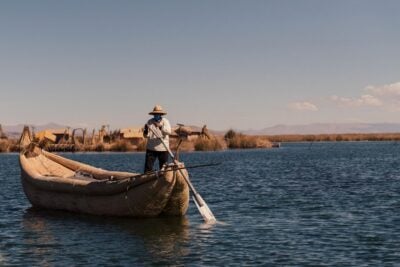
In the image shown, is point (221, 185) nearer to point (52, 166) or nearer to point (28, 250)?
point (52, 166)

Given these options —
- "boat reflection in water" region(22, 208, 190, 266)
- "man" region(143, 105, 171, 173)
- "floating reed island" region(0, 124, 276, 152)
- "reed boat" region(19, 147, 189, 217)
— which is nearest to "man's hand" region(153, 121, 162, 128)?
"man" region(143, 105, 171, 173)

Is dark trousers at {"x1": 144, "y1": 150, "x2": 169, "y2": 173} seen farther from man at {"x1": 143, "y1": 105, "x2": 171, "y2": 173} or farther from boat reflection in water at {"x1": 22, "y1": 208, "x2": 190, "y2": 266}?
boat reflection in water at {"x1": 22, "y1": 208, "x2": 190, "y2": 266}

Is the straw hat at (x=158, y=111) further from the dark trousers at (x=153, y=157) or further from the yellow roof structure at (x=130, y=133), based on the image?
the yellow roof structure at (x=130, y=133)

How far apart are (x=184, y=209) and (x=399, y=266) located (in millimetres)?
7406

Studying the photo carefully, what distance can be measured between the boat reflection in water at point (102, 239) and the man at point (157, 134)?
5.99 feet

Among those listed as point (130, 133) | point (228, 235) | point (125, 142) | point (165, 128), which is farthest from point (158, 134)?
point (130, 133)

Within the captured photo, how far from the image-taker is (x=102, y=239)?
49.5 ft

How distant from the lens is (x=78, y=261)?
12703mm

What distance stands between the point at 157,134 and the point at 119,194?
6.68 feet

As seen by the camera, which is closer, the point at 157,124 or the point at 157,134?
A: the point at 157,134

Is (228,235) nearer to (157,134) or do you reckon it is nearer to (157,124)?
(157,134)

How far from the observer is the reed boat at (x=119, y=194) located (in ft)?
56.6

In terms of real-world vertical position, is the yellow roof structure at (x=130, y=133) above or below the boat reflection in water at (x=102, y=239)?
above

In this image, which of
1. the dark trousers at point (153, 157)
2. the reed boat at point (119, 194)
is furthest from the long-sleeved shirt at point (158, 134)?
the reed boat at point (119, 194)
